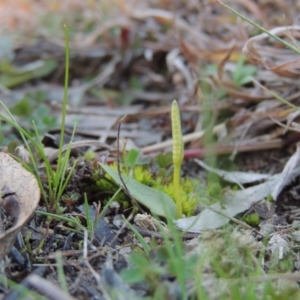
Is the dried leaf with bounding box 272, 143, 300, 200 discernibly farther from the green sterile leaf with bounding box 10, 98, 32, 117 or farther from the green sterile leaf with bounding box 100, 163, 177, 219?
the green sterile leaf with bounding box 10, 98, 32, 117

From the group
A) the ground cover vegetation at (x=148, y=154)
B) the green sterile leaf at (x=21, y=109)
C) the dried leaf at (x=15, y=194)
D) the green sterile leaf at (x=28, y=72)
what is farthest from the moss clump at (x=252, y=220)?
the green sterile leaf at (x=28, y=72)

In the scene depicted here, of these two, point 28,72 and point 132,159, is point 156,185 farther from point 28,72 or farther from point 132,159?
point 28,72

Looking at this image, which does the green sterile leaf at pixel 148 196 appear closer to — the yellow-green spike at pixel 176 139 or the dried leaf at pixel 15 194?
the yellow-green spike at pixel 176 139

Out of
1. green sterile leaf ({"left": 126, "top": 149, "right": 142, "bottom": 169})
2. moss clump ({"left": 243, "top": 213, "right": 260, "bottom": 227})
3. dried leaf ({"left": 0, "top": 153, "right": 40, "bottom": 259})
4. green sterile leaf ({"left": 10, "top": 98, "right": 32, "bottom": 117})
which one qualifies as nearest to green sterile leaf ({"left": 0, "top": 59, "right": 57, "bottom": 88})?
green sterile leaf ({"left": 10, "top": 98, "right": 32, "bottom": 117})

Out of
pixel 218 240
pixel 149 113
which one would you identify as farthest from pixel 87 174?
pixel 149 113

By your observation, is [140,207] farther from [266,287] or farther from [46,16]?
[46,16]

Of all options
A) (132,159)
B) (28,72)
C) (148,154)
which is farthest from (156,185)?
(28,72)
